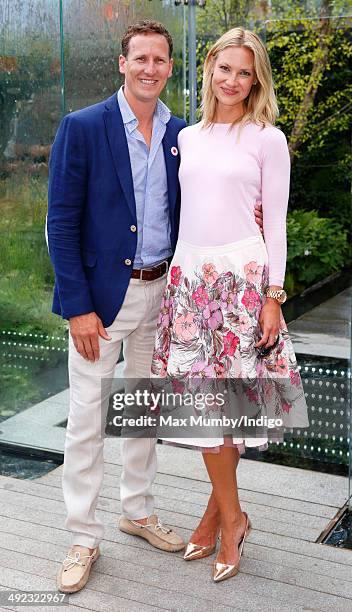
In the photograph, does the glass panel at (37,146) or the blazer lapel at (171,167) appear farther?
the glass panel at (37,146)

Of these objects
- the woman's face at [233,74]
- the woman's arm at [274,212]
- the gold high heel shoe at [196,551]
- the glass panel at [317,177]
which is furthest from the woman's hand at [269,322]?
the glass panel at [317,177]

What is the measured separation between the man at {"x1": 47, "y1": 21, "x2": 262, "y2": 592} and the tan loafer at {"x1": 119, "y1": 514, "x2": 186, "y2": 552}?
0.70ft

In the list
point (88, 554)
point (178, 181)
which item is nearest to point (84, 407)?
A: point (88, 554)

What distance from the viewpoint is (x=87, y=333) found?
252 centimetres

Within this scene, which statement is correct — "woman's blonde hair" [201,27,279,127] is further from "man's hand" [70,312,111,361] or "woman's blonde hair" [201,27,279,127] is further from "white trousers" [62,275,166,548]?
"man's hand" [70,312,111,361]

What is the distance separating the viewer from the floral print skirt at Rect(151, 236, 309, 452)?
8.22 feet

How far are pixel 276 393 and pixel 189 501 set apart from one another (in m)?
0.70

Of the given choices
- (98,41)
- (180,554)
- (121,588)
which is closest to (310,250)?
(98,41)

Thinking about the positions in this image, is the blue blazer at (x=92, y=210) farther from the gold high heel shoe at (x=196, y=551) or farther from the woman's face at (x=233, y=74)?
the gold high heel shoe at (x=196, y=551)

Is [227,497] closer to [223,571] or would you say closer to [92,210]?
[223,571]

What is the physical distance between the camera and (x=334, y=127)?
8094mm

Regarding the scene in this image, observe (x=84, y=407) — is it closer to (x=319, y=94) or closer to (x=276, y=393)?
(x=276, y=393)

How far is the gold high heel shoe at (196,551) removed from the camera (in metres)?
2.73

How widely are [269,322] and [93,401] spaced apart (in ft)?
1.78
